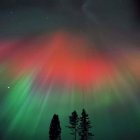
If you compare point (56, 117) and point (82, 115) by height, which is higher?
point (82, 115)

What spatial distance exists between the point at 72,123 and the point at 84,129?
379 cm

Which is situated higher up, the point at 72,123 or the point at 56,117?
the point at 72,123

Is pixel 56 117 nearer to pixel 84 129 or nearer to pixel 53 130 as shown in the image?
pixel 53 130

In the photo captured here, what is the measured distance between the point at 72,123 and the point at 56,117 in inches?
511

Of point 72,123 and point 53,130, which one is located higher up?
point 72,123

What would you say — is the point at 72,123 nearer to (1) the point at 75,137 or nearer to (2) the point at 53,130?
(1) the point at 75,137

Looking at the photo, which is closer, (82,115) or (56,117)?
(56,117)

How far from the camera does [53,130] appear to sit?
323ft

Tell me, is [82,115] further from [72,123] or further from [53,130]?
[53,130]

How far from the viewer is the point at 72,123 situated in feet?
365

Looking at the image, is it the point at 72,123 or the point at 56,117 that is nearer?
the point at 56,117

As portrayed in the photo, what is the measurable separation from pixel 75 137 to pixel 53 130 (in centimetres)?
1198

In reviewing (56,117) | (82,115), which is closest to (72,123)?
(82,115)

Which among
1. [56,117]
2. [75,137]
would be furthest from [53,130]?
[75,137]
